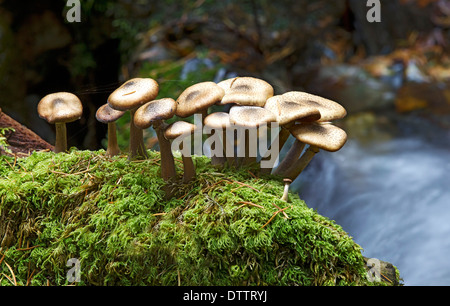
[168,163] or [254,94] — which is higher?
[254,94]

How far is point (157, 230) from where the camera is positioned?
1.25 m

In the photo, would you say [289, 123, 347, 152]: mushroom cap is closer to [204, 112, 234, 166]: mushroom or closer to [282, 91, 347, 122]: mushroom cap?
[282, 91, 347, 122]: mushroom cap

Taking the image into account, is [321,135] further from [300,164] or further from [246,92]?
[246,92]

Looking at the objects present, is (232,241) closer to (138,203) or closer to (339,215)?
(138,203)

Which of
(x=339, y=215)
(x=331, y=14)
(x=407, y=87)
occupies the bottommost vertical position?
(x=339, y=215)

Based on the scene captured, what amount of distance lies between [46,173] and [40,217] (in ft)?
0.57

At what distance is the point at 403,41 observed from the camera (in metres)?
4.82

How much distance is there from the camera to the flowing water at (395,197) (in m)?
1.58

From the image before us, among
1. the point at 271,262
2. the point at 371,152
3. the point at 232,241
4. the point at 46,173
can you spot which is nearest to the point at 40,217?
the point at 46,173

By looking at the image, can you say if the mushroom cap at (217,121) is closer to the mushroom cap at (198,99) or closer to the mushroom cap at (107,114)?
the mushroom cap at (198,99)

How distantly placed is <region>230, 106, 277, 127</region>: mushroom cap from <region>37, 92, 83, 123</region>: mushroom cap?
25.9 inches

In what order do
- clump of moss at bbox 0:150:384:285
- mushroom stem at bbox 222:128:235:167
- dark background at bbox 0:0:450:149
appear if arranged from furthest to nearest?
dark background at bbox 0:0:450:149, mushroom stem at bbox 222:128:235:167, clump of moss at bbox 0:150:384:285

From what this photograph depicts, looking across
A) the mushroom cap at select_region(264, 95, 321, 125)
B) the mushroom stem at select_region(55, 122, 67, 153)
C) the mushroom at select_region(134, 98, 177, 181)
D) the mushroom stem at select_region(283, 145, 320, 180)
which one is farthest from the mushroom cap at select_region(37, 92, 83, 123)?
the mushroom stem at select_region(283, 145, 320, 180)

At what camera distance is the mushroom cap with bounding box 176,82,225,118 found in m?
1.25
